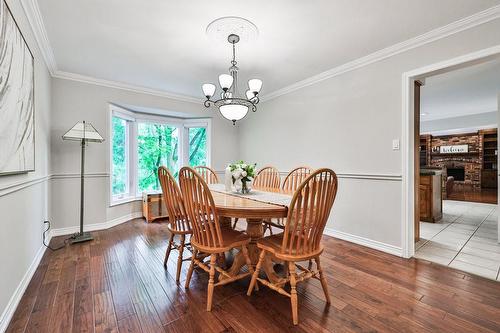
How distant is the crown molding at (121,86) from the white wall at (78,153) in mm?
52

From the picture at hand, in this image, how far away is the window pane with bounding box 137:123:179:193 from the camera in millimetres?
4188

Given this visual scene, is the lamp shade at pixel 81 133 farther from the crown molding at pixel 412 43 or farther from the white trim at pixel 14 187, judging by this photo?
the crown molding at pixel 412 43

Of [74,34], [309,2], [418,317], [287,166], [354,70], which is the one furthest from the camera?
[287,166]

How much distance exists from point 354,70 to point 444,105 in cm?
394

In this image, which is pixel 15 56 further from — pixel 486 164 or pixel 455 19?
pixel 486 164

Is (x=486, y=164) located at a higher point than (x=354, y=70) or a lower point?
lower

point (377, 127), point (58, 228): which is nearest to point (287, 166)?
point (377, 127)

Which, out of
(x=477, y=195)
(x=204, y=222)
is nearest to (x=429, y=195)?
(x=204, y=222)

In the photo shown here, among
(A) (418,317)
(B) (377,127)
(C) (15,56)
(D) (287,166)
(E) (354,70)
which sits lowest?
(A) (418,317)

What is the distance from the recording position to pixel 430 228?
3441 millimetres

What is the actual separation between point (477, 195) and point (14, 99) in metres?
9.51

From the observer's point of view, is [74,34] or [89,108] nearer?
[74,34]

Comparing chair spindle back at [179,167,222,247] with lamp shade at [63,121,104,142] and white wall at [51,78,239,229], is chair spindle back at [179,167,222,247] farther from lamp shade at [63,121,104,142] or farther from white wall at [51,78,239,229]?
white wall at [51,78,239,229]

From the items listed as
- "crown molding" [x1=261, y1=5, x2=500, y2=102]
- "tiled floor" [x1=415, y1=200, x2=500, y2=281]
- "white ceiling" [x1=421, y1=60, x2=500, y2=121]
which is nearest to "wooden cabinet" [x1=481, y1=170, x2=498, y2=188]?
"white ceiling" [x1=421, y1=60, x2=500, y2=121]
